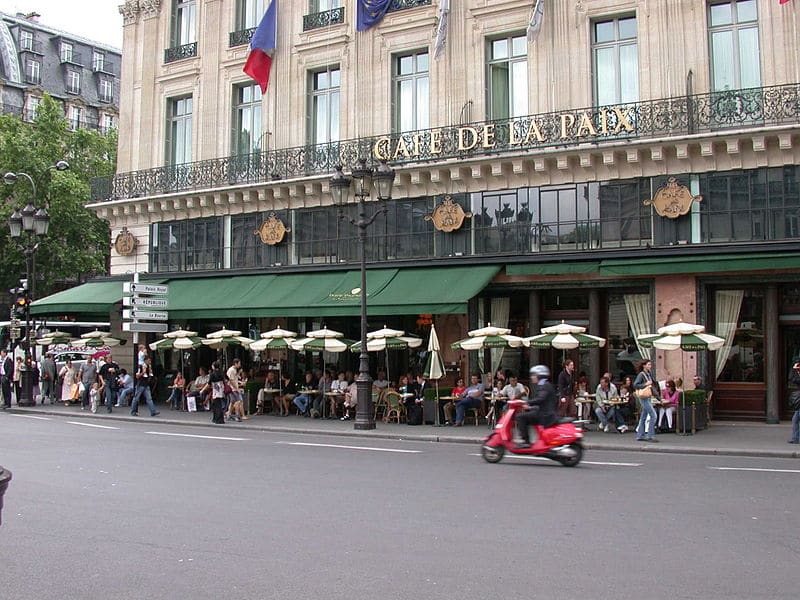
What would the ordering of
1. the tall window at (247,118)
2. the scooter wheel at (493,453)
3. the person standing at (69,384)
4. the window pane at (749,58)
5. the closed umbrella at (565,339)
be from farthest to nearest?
the tall window at (247,118), the person standing at (69,384), the window pane at (749,58), the closed umbrella at (565,339), the scooter wheel at (493,453)

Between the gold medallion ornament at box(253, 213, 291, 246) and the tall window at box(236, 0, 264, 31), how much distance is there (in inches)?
270

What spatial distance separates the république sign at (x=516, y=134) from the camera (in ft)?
70.8

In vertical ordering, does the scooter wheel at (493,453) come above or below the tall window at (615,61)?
below

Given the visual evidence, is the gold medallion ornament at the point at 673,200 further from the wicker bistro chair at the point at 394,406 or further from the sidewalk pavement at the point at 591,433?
the wicker bistro chair at the point at 394,406

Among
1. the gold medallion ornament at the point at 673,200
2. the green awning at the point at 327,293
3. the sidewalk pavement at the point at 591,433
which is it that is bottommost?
the sidewalk pavement at the point at 591,433

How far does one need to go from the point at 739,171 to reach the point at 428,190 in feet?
27.0

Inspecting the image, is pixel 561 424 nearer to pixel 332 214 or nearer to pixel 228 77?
pixel 332 214

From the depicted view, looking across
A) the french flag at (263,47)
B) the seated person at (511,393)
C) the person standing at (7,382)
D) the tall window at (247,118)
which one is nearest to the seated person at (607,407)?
the seated person at (511,393)

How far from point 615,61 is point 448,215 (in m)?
5.97

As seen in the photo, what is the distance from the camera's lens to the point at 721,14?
2097 cm

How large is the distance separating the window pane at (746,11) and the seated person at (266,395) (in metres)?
15.9

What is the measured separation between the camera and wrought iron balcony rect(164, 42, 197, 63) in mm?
29562

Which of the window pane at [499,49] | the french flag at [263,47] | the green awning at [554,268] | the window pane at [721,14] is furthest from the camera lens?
the french flag at [263,47]

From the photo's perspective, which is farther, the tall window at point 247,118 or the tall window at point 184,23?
the tall window at point 184,23
